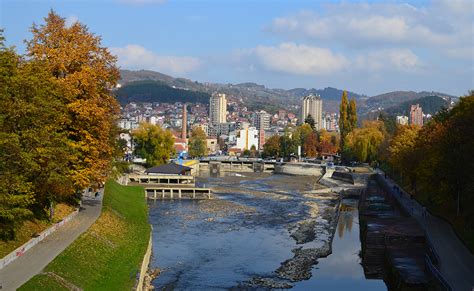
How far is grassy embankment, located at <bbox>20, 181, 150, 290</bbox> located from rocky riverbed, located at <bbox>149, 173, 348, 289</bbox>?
1.87 metres

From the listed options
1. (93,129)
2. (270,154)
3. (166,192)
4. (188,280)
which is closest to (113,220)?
(93,129)

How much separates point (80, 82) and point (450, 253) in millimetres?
22929

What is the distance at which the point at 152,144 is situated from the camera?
9256 centimetres

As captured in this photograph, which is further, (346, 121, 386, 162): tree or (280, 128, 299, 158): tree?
(280, 128, 299, 158): tree

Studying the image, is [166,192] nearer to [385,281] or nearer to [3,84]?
[385,281]

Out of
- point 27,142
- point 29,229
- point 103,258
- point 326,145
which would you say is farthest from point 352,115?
point 27,142

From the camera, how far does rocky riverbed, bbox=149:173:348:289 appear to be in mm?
31406

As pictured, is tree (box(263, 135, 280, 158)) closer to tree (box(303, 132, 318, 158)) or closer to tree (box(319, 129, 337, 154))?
tree (box(303, 132, 318, 158))

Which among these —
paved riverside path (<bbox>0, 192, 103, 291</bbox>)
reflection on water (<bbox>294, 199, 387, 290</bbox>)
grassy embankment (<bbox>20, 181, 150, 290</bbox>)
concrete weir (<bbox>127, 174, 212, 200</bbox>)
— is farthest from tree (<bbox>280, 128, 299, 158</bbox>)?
paved riverside path (<bbox>0, 192, 103, 291</bbox>)

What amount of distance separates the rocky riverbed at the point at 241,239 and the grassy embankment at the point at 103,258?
187cm

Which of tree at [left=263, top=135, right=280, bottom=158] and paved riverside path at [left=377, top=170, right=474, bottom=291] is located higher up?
tree at [left=263, top=135, right=280, bottom=158]

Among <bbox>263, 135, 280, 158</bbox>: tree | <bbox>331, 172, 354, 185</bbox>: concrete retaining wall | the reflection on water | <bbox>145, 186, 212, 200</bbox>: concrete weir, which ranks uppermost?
<bbox>263, 135, 280, 158</bbox>: tree

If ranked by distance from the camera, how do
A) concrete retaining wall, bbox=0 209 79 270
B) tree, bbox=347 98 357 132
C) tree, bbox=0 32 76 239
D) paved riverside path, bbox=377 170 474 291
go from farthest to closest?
1. tree, bbox=347 98 357 132
2. paved riverside path, bbox=377 170 474 291
3. tree, bbox=0 32 76 239
4. concrete retaining wall, bbox=0 209 79 270

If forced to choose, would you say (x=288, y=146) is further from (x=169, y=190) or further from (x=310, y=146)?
(x=169, y=190)
